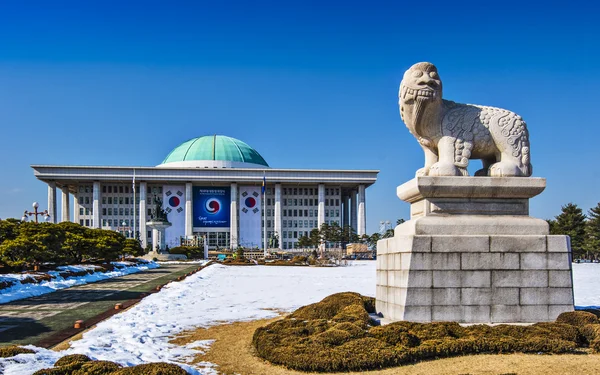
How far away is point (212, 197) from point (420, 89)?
93.8 m

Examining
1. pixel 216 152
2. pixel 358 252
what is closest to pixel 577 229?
pixel 358 252

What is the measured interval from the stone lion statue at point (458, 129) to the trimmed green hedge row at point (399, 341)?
9.77 ft

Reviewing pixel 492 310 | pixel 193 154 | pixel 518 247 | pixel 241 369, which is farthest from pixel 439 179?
pixel 193 154

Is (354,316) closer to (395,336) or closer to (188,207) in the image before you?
(395,336)

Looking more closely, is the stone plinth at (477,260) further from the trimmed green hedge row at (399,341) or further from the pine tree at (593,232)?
the pine tree at (593,232)

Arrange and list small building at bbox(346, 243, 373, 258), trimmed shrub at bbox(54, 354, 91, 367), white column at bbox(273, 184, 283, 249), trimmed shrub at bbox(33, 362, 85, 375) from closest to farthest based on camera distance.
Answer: trimmed shrub at bbox(33, 362, 85, 375), trimmed shrub at bbox(54, 354, 91, 367), small building at bbox(346, 243, 373, 258), white column at bbox(273, 184, 283, 249)

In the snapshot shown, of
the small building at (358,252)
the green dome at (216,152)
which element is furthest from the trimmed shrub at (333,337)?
the green dome at (216,152)

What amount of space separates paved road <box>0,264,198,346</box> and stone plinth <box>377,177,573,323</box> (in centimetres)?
682

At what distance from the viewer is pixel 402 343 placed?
7.51m

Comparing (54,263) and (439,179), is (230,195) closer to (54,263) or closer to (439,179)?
(54,263)

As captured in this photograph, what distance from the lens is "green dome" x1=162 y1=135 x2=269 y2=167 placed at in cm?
10712

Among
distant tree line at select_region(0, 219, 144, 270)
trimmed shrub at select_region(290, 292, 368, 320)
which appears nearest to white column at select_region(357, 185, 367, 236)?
distant tree line at select_region(0, 219, 144, 270)

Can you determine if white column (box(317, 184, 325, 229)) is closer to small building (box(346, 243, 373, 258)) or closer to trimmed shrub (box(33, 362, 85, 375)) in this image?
small building (box(346, 243, 373, 258))

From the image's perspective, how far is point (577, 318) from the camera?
8727 millimetres
